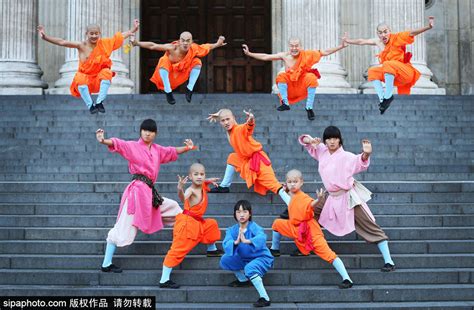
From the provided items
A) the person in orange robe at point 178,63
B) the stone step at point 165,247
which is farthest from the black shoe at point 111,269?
the person in orange robe at point 178,63

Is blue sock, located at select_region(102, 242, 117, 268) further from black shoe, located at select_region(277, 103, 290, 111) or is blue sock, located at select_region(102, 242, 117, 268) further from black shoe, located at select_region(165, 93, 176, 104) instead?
black shoe, located at select_region(277, 103, 290, 111)

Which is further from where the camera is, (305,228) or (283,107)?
(283,107)

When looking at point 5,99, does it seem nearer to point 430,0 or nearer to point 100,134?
point 100,134

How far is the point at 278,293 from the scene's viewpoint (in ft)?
23.3

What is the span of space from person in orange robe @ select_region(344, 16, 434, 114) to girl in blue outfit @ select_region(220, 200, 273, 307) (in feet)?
20.8

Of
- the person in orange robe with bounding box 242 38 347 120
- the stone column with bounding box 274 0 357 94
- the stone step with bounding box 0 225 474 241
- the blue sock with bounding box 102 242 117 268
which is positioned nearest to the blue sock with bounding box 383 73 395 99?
the person in orange robe with bounding box 242 38 347 120

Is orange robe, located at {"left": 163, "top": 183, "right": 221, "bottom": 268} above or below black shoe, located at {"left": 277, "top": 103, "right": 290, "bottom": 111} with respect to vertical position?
below

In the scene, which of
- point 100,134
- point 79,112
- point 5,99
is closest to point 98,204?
point 100,134

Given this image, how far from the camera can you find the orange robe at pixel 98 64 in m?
11.9

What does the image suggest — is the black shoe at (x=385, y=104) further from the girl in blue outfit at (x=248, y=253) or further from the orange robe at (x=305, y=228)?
the girl in blue outfit at (x=248, y=253)

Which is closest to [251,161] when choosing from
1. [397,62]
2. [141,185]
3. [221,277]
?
[141,185]

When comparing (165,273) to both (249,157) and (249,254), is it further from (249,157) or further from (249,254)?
(249,157)

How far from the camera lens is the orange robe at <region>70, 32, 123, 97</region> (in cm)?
1192

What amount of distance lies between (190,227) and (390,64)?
6.70 m
